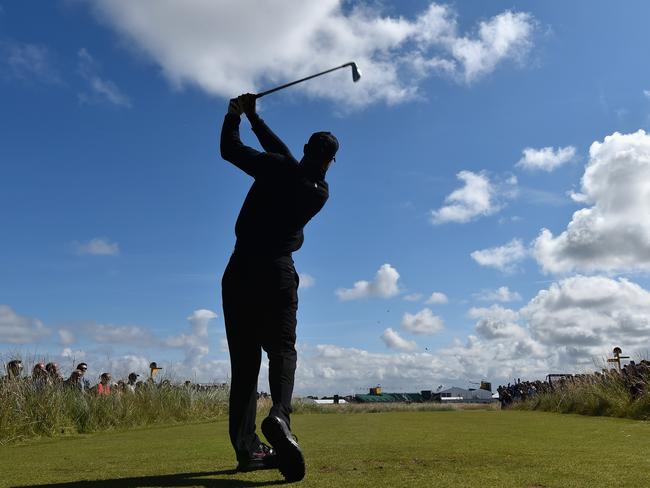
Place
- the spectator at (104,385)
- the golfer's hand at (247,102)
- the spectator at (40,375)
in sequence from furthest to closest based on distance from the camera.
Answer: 1. the spectator at (104,385)
2. the spectator at (40,375)
3. the golfer's hand at (247,102)

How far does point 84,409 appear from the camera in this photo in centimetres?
1047

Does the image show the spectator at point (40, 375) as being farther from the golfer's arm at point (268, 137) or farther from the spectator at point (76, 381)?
the golfer's arm at point (268, 137)

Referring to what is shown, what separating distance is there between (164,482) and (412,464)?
1.56 metres

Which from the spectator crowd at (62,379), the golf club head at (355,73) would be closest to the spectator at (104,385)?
the spectator crowd at (62,379)

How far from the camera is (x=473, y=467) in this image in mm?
3844

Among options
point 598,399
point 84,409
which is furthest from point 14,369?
point 598,399

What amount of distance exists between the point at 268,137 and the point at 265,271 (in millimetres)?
1003

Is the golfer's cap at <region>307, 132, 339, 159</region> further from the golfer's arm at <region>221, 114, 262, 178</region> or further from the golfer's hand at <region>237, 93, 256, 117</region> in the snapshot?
the golfer's hand at <region>237, 93, 256, 117</region>

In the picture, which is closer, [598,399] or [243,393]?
[243,393]

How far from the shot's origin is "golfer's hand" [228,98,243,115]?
4.03 meters

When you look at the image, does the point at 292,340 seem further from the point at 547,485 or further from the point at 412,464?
the point at 547,485

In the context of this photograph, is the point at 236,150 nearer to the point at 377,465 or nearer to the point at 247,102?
the point at 247,102

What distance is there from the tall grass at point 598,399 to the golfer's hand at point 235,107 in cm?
1067

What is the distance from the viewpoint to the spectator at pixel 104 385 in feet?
38.3
